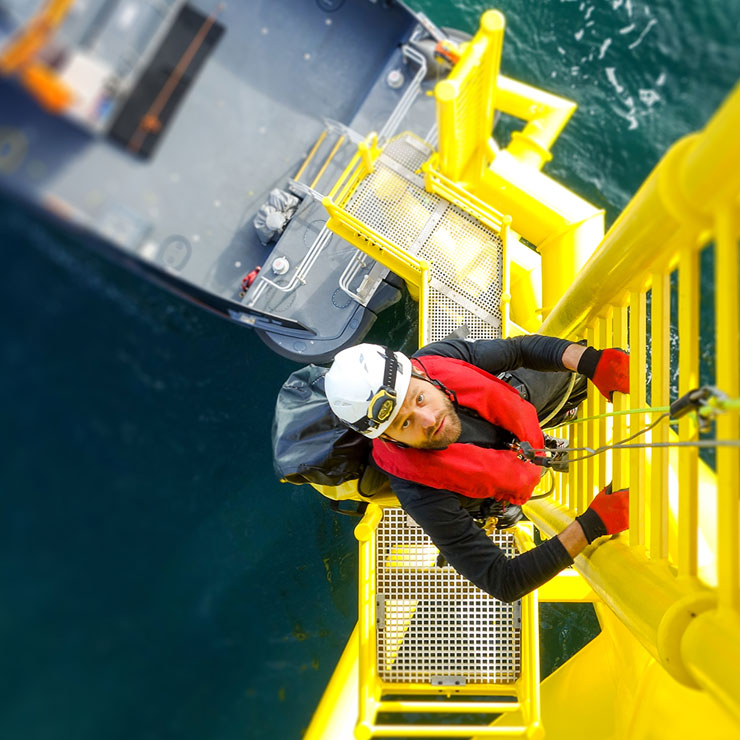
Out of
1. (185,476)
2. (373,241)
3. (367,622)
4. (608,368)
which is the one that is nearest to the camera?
(608,368)

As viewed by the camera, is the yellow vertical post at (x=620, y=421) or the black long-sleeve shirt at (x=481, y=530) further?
the yellow vertical post at (x=620, y=421)

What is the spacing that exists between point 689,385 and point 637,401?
447mm

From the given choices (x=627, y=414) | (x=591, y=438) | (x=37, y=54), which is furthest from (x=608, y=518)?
(x=37, y=54)

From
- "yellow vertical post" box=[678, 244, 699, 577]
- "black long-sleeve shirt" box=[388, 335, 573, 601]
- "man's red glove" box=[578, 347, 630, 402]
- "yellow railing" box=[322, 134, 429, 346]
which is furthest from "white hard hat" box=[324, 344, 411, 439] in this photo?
"yellow railing" box=[322, 134, 429, 346]

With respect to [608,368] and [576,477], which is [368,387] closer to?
[608,368]

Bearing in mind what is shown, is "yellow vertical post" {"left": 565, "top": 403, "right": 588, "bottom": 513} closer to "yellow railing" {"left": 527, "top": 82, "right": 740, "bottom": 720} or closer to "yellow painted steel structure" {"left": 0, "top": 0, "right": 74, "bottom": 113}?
"yellow railing" {"left": 527, "top": 82, "right": 740, "bottom": 720}

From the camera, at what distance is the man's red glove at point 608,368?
275cm

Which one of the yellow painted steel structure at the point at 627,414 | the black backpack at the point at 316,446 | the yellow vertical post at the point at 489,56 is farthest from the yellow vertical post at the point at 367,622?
the yellow vertical post at the point at 489,56

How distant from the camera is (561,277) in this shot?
18.0ft

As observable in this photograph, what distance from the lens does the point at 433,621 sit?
3.96 m

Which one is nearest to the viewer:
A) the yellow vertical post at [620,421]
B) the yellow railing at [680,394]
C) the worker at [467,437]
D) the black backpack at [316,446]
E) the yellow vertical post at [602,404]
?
the yellow railing at [680,394]

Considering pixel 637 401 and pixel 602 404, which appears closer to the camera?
pixel 637 401

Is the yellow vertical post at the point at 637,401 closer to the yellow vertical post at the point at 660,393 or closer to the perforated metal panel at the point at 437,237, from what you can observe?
the yellow vertical post at the point at 660,393

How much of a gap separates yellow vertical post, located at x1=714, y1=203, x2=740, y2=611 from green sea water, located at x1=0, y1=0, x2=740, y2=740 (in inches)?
143
